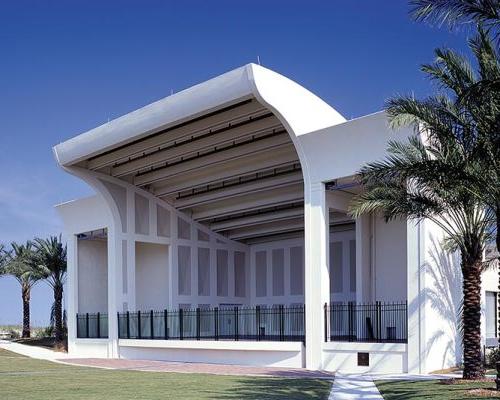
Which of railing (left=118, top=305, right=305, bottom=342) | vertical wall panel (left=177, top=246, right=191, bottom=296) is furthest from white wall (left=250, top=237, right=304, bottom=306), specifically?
railing (left=118, top=305, right=305, bottom=342)

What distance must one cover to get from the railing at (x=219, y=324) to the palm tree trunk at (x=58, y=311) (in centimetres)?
945

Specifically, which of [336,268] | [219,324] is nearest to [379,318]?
[219,324]

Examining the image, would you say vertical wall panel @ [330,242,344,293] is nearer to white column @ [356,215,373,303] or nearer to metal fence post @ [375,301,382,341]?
white column @ [356,215,373,303]

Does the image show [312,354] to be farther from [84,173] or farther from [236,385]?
[84,173]

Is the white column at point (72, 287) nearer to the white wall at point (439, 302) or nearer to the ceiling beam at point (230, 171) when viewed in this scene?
the ceiling beam at point (230, 171)

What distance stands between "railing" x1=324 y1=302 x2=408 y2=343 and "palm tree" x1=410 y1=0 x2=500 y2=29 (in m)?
13.2

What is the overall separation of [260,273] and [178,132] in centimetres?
1254

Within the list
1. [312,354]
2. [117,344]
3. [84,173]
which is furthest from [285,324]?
[84,173]

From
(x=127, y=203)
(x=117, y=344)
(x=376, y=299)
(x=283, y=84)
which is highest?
(x=283, y=84)

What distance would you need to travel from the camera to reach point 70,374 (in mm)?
25156

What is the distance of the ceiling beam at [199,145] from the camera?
2927cm

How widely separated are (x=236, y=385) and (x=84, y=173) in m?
18.5

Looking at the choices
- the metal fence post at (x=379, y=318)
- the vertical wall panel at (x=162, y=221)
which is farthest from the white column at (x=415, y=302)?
the vertical wall panel at (x=162, y=221)

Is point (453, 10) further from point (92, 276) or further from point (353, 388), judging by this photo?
point (92, 276)
